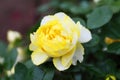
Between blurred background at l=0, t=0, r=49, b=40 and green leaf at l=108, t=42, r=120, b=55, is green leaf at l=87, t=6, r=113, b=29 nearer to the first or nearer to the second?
green leaf at l=108, t=42, r=120, b=55

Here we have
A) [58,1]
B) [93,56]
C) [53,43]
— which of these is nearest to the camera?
[53,43]

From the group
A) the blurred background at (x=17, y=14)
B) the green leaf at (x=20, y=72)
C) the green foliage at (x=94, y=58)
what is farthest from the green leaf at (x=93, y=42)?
the blurred background at (x=17, y=14)

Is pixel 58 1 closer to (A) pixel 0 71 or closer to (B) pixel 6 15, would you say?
(A) pixel 0 71

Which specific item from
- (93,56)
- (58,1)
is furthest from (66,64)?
(58,1)

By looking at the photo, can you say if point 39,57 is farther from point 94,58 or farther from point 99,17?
point 94,58

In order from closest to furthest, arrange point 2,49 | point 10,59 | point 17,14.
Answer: point 10,59 < point 2,49 < point 17,14

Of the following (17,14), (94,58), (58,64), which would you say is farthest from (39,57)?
(17,14)

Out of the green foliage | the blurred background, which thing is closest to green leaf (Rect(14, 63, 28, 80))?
the green foliage
